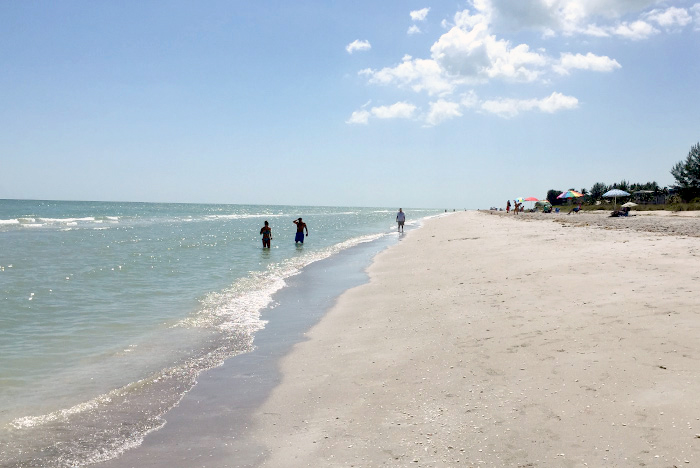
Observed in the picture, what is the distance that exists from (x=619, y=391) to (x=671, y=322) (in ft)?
8.02

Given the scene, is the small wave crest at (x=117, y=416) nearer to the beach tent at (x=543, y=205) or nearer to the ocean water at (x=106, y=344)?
the ocean water at (x=106, y=344)

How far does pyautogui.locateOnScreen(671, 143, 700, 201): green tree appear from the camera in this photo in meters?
56.9

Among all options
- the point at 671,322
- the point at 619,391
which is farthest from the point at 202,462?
the point at 671,322

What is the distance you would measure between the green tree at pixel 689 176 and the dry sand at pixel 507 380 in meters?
58.0

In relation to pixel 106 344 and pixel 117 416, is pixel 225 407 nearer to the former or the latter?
pixel 117 416

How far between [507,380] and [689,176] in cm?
7062

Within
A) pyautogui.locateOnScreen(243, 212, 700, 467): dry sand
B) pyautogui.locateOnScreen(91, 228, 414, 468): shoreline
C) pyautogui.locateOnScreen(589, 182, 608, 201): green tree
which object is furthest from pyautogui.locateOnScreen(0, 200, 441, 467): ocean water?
pyautogui.locateOnScreen(589, 182, 608, 201): green tree

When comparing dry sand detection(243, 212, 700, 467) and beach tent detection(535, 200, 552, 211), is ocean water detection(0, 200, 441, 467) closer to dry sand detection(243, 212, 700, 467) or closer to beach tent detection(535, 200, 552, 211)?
dry sand detection(243, 212, 700, 467)

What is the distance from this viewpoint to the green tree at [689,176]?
56.9m

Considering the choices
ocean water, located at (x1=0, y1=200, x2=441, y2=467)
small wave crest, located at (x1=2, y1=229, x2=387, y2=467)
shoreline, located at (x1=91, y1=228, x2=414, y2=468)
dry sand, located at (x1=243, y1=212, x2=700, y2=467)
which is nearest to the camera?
dry sand, located at (x1=243, y1=212, x2=700, y2=467)

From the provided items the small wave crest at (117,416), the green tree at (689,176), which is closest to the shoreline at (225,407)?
the small wave crest at (117,416)

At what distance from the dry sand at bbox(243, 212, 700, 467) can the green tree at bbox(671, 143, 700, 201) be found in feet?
190

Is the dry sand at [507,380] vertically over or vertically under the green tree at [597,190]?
under

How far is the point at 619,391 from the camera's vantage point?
4.68 metres
